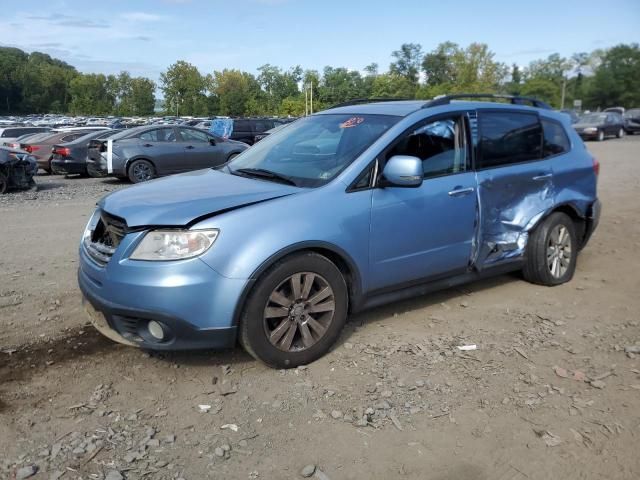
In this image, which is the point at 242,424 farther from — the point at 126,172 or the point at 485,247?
the point at 126,172

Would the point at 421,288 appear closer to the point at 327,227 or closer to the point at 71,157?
the point at 327,227

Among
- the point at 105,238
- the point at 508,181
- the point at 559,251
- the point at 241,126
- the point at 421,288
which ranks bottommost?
the point at 421,288

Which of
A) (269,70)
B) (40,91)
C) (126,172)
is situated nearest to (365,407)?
(126,172)

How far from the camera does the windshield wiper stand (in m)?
4.05

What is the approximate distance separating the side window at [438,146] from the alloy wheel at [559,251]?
1.39 meters

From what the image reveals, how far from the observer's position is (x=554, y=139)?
216 inches

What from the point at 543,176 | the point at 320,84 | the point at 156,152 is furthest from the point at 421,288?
the point at 320,84

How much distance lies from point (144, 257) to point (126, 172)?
479 inches

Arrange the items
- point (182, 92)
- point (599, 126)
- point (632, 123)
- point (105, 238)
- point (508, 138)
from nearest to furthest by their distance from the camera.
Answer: point (105, 238), point (508, 138), point (599, 126), point (632, 123), point (182, 92)

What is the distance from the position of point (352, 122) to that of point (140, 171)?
11627mm

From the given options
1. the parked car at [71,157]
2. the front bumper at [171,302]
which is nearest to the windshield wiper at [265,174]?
the front bumper at [171,302]

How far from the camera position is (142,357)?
3941mm

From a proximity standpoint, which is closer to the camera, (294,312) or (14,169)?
(294,312)

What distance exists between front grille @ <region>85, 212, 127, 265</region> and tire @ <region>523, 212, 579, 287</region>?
3595mm
